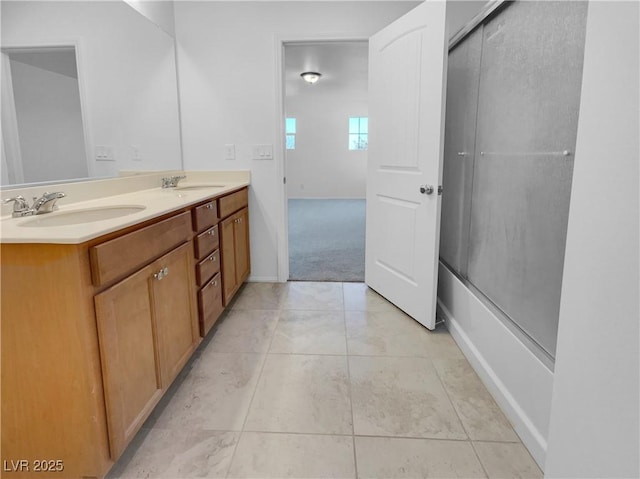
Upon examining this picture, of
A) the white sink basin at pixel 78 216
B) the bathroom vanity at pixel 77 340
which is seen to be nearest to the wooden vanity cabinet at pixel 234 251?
the white sink basin at pixel 78 216

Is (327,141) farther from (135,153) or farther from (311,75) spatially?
(135,153)

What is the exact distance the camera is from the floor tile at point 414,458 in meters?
1.24

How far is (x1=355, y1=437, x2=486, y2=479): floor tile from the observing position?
1.24 metres

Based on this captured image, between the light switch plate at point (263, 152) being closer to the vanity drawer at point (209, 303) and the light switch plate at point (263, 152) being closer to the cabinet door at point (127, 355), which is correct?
the vanity drawer at point (209, 303)

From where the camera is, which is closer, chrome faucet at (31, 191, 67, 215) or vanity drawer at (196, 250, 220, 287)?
chrome faucet at (31, 191, 67, 215)

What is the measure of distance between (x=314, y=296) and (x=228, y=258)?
72 cm

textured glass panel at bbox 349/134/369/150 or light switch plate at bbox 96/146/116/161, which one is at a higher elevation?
textured glass panel at bbox 349/134/369/150

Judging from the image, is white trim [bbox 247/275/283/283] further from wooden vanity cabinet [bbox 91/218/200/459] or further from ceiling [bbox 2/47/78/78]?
ceiling [bbox 2/47/78/78]

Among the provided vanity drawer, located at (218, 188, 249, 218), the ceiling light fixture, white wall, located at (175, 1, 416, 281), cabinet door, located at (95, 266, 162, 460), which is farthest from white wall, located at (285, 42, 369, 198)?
cabinet door, located at (95, 266, 162, 460)

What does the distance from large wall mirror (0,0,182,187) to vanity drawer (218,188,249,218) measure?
1.86 feet

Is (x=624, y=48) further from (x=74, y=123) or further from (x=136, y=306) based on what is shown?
(x=74, y=123)

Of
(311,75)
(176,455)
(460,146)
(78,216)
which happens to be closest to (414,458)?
(176,455)

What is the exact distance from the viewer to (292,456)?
131 cm

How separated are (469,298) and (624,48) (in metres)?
1.48
